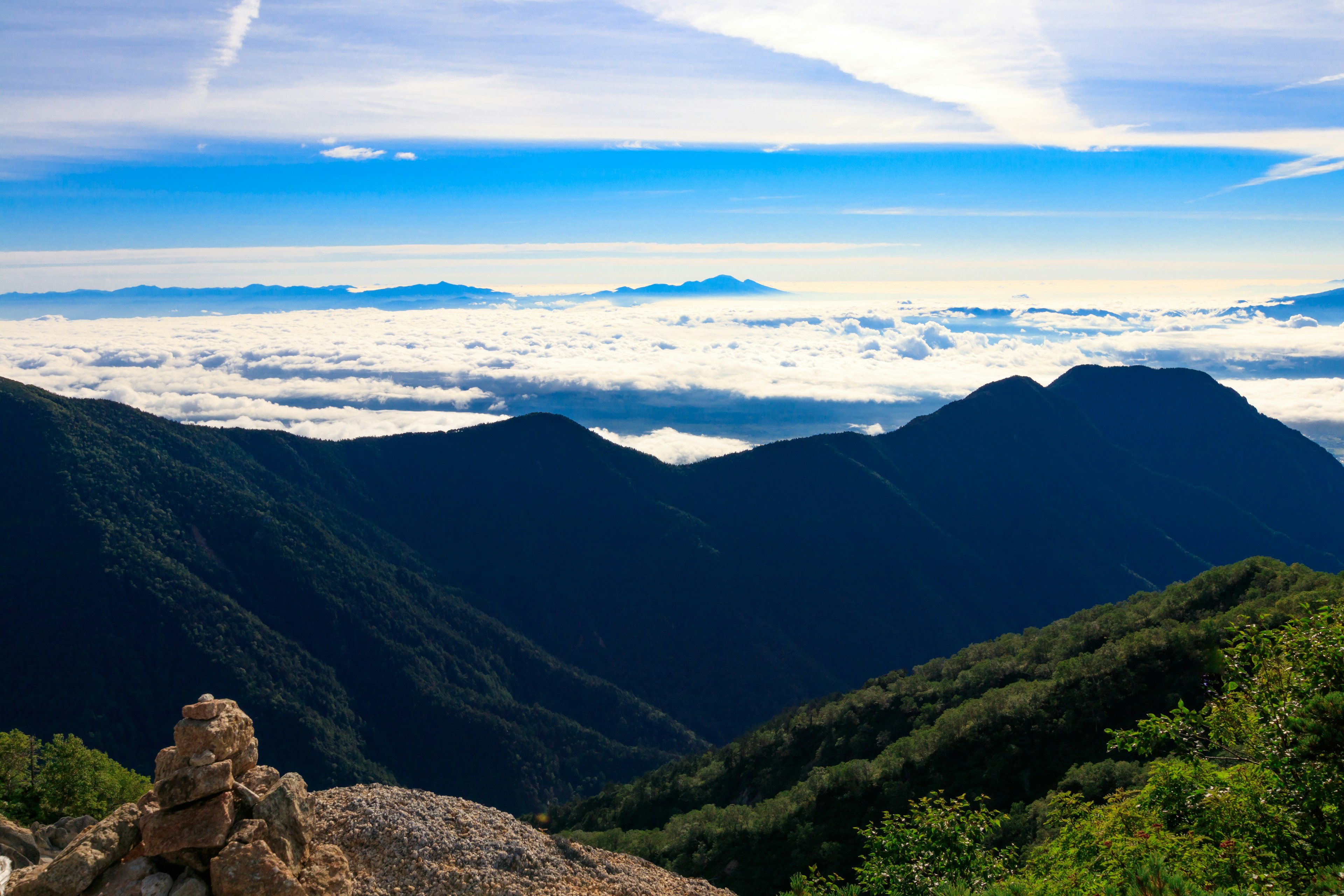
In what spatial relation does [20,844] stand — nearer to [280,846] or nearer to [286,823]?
[286,823]

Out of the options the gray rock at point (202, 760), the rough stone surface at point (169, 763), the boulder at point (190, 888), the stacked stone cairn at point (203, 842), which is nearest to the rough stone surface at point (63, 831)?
the stacked stone cairn at point (203, 842)

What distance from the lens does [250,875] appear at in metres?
27.0

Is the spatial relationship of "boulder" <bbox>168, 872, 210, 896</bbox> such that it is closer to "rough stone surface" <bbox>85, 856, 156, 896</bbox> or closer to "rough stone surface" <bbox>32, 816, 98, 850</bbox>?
"rough stone surface" <bbox>85, 856, 156, 896</bbox>

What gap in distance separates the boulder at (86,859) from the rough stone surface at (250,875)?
3.74 metres

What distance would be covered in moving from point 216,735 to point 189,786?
219 cm

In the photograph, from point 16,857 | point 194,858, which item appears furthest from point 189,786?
point 16,857

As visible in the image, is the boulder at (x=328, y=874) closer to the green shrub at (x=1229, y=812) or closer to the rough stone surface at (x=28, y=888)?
the rough stone surface at (x=28, y=888)

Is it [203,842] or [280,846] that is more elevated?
[203,842]

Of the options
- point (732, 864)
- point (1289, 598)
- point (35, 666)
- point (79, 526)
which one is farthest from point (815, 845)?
point (79, 526)

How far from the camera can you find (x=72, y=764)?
228 feet

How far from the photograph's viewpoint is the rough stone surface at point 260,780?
3102 cm

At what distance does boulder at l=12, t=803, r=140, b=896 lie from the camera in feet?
86.6

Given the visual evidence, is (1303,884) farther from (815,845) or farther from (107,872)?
(815,845)

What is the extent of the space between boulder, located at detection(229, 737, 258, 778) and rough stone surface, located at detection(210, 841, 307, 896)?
4.97 m
